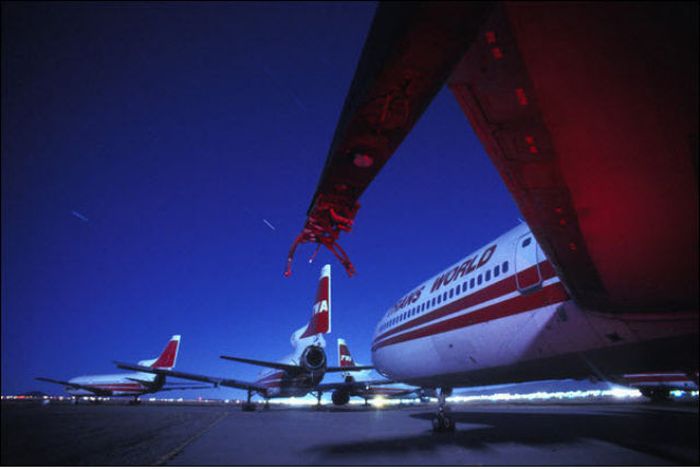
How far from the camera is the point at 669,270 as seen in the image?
3.36 meters

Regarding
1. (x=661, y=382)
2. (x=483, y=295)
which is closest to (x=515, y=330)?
(x=483, y=295)

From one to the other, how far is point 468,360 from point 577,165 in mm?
6327

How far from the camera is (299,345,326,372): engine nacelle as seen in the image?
1894 centimetres

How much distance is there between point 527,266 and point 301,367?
16.7 meters

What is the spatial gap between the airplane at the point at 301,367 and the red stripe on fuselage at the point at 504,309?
10998mm

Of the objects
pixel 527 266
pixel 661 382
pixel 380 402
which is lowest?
pixel 380 402

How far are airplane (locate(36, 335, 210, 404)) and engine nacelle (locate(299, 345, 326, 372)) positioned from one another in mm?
22869

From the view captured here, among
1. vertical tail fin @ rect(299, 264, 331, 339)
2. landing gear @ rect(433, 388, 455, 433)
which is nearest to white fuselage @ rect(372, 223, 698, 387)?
landing gear @ rect(433, 388, 455, 433)

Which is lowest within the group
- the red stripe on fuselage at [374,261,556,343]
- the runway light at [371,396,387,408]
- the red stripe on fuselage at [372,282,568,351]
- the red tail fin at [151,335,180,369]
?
the runway light at [371,396,387,408]

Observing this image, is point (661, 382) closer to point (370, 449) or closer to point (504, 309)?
point (504, 309)

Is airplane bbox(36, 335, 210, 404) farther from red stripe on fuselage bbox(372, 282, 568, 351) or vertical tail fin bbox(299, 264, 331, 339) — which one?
red stripe on fuselage bbox(372, 282, 568, 351)

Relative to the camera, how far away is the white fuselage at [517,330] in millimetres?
4844

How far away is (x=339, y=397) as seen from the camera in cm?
2841

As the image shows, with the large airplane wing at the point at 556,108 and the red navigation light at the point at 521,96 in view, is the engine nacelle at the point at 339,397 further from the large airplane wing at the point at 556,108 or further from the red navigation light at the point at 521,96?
the red navigation light at the point at 521,96
